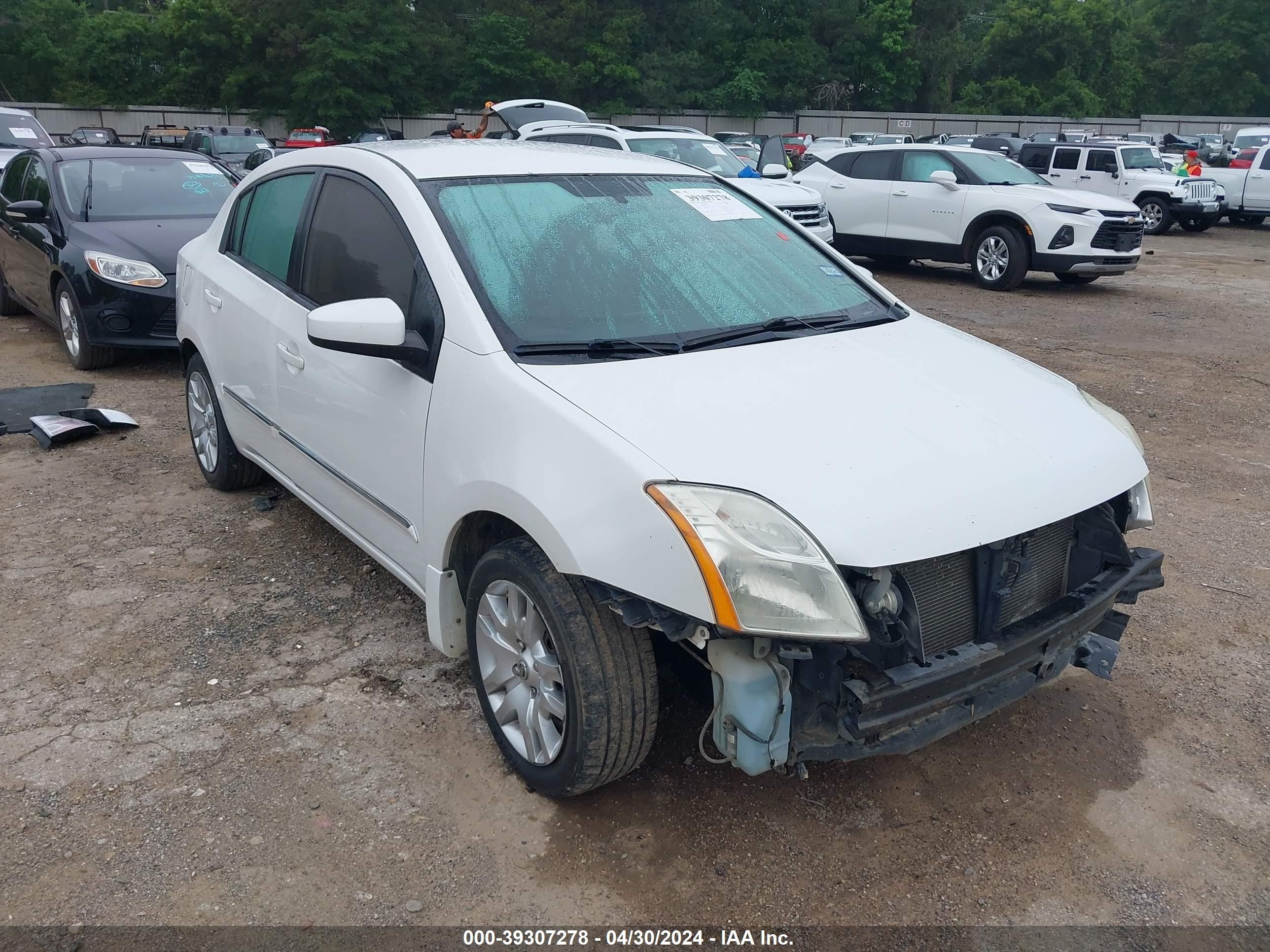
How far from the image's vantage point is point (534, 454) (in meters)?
2.57

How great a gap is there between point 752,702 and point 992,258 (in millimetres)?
11169

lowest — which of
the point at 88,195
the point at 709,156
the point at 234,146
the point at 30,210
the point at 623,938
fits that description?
the point at 623,938

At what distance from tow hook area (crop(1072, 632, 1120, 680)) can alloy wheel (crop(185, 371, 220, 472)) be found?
3.84 meters

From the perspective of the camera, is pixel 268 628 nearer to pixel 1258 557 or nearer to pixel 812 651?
pixel 812 651

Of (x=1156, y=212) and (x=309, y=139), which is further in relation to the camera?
(x=309, y=139)

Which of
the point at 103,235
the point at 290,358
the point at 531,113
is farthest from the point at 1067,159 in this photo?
the point at 290,358

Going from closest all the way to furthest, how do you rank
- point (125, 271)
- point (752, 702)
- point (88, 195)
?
1. point (752, 702)
2. point (125, 271)
3. point (88, 195)

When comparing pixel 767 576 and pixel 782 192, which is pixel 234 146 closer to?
pixel 782 192


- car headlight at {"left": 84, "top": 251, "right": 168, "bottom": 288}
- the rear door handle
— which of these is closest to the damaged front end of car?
the rear door handle

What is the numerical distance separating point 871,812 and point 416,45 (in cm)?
4837

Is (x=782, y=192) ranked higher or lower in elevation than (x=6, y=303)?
higher

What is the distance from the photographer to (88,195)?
7625 millimetres

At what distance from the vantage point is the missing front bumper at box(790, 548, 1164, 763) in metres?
2.36

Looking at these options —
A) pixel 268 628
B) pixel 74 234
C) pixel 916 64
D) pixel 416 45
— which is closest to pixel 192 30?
pixel 416 45
